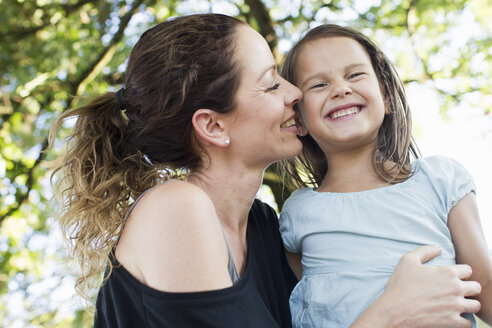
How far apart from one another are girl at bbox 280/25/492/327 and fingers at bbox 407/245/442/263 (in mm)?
40

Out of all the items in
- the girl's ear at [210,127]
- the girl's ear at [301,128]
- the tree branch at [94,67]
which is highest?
the girl's ear at [210,127]

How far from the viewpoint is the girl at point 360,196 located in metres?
1.79

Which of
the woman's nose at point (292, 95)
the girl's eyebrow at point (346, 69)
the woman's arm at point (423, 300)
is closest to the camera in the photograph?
the woman's arm at point (423, 300)

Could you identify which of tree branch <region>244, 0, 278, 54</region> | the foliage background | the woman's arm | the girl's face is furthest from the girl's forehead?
the foliage background

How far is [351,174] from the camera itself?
2102mm

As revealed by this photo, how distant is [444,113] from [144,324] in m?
4.82

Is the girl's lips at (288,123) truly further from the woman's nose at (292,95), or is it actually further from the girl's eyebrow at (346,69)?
the girl's eyebrow at (346,69)

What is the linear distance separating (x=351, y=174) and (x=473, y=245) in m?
0.54

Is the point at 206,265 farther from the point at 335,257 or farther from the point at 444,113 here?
the point at 444,113

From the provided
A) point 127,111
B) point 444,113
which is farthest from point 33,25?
point 444,113

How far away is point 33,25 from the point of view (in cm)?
519

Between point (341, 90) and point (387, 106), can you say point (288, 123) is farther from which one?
point (387, 106)

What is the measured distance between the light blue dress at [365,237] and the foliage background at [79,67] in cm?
311

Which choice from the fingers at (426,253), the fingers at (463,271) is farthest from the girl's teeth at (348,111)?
the fingers at (463,271)
